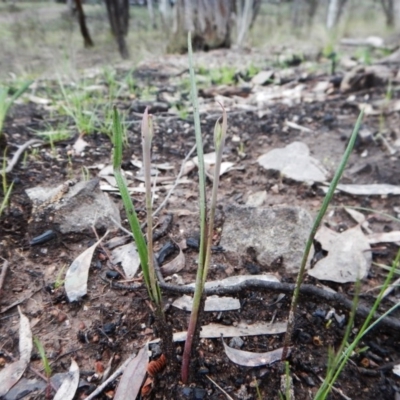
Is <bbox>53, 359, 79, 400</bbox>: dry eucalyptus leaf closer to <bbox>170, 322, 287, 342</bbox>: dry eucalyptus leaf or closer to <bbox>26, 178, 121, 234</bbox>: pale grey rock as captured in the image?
<bbox>170, 322, 287, 342</bbox>: dry eucalyptus leaf

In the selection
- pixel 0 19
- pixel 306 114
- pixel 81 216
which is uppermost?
pixel 81 216

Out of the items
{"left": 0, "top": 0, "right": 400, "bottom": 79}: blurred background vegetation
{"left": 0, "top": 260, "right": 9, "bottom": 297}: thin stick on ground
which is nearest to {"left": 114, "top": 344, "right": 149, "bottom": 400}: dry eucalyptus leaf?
{"left": 0, "top": 260, "right": 9, "bottom": 297}: thin stick on ground

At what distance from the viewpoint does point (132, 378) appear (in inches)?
30.1

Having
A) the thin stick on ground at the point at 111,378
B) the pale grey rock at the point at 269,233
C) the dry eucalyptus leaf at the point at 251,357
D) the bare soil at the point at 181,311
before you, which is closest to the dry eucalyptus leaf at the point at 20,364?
the bare soil at the point at 181,311

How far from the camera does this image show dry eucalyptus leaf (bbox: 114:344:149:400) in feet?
2.45

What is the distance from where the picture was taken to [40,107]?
2.08m

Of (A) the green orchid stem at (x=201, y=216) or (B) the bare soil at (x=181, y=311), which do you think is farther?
(B) the bare soil at (x=181, y=311)

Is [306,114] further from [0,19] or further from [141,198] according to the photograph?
[0,19]

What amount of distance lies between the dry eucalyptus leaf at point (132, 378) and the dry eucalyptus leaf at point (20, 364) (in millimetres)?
199

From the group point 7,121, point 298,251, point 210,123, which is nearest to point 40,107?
point 7,121

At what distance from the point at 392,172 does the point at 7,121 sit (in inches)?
64.6

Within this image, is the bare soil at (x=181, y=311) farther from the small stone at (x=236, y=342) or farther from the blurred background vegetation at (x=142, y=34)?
the blurred background vegetation at (x=142, y=34)

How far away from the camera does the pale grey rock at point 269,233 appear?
1.06 metres

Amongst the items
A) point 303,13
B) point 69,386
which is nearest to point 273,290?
point 69,386
